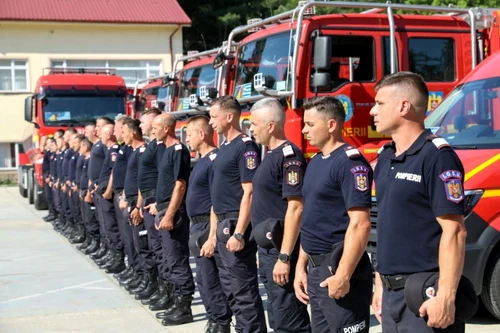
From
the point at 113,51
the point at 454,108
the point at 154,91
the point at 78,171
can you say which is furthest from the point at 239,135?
the point at 113,51

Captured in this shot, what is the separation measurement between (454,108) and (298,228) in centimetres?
273

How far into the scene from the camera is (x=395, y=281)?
3551mm

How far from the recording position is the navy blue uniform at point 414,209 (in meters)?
3.35

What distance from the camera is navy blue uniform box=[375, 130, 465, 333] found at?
3348 millimetres

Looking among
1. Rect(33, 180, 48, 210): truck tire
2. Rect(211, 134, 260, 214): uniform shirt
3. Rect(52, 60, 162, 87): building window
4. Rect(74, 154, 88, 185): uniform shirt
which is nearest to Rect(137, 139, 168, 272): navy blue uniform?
Rect(211, 134, 260, 214): uniform shirt

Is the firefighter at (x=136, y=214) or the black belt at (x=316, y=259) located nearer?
the black belt at (x=316, y=259)

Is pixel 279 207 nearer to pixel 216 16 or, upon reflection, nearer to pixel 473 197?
pixel 473 197

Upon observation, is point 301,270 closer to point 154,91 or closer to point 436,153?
point 436,153

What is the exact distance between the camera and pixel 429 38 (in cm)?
935

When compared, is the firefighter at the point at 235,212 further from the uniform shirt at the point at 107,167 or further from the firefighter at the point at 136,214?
the uniform shirt at the point at 107,167

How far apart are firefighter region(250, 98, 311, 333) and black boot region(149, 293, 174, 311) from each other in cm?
267

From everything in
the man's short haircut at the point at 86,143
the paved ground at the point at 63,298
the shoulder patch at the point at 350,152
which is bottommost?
the paved ground at the point at 63,298

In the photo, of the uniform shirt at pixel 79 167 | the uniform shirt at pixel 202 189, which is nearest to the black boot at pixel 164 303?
the uniform shirt at pixel 202 189

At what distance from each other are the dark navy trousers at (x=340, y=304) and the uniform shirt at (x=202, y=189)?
6.98ft
